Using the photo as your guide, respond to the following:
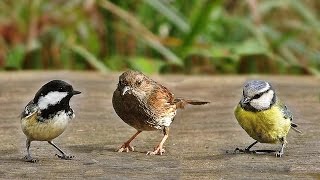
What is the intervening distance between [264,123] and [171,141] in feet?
2.55

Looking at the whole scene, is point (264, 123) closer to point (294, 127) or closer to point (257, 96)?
point (257, 96)

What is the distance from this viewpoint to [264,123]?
198 inches

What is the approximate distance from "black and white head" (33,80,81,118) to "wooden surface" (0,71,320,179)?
0.92 ft

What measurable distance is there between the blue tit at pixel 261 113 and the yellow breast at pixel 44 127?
3.15ft

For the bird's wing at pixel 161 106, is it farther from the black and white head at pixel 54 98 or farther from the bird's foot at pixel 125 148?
the black and white head at pixel 54 98

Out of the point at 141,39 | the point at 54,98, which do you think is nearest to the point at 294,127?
the point at 54,98

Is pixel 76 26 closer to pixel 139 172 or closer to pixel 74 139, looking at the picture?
pixel 74 139

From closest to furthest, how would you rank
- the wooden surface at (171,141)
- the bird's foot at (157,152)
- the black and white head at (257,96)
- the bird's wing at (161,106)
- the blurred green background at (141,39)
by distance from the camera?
1. the wooden surface at (171,141)
2. the black and white head at (257,96)
3. the bird's foot at (157,152)
4. the bird's wing at (161,106)
5. the blurred green background at (141,39)

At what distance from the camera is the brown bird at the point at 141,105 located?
5172mm

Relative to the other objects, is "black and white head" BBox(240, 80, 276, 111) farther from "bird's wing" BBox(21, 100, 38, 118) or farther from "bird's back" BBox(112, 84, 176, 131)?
"bird's wing" BBox(21, 100, 38, 118)

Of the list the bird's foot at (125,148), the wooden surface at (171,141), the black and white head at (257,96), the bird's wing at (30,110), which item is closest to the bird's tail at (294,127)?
the wooden surface at (171,141)

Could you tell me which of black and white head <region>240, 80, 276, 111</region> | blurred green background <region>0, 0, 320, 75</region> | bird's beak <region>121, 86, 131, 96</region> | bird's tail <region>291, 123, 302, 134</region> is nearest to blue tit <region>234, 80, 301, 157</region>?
black and white head <region>240, 80, 276, 111</region>

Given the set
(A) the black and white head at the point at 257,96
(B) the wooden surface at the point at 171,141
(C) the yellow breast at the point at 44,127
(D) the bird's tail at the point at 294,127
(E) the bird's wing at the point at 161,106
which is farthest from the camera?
(D) the bird's tail at the point at 294,127

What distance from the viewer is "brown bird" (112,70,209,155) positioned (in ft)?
17.0
